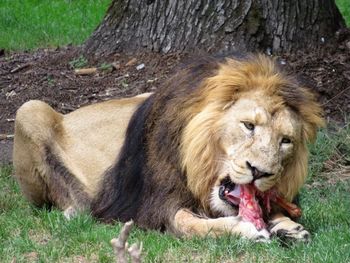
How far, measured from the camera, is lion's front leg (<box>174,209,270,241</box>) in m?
4.80

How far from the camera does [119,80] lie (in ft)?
28.0

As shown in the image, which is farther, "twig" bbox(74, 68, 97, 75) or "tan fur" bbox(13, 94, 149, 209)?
"twig" bbox(74, 68, 97, 75)

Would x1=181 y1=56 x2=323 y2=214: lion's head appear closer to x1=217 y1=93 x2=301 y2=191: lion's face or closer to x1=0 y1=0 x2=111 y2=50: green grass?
x1=217 y1=93 x2=301 y2=191: lion's face

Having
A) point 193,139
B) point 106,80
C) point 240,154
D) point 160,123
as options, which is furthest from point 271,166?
point 106,80

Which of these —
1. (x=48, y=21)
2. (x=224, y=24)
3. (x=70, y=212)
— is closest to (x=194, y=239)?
(x=70, y=212)

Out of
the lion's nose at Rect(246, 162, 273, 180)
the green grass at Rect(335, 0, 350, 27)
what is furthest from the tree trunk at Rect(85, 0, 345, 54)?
the green grass at Rect(335, 0, 350, 27)

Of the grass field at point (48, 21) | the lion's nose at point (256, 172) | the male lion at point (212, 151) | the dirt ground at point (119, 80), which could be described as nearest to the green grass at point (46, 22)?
the grass field at point (48, 21)

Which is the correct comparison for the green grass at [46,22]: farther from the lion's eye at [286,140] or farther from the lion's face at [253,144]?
the lion's eye at [286,140]

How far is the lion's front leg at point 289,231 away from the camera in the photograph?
484 cm

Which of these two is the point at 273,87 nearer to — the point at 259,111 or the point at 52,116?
the point at 259,111

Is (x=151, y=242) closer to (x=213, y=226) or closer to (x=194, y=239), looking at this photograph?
(x=194, y=239)

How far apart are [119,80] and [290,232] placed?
3.94 meters

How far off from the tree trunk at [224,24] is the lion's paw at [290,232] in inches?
132

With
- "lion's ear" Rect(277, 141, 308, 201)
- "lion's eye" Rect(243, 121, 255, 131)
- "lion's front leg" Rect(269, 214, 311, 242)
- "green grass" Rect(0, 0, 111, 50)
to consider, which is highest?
"lion's eye" Rect(243, 121, 255, 131)
